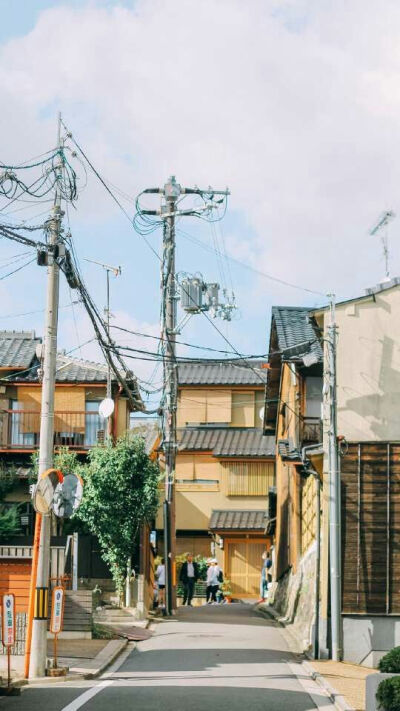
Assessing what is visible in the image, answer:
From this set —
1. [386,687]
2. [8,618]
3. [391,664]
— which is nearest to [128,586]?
[8,618]

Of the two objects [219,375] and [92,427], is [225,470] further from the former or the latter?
[92,427]

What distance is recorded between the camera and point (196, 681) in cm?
1770

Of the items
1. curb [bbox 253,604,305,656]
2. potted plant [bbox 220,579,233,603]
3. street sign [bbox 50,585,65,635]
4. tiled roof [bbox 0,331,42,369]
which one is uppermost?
tiled roof [bbox 0,331,42,369]

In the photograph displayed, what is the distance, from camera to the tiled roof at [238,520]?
51.3 m

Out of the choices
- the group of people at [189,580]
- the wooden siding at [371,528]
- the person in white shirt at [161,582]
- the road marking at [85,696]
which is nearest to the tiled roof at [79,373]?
Answer: the group of people at [189,580]

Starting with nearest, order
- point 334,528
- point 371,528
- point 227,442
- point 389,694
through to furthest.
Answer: point 389,694
point 334,528
point 371,528
point 227,442

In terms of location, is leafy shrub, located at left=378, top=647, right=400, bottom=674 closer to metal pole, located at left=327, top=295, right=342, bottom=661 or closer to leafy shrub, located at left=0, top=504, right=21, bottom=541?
metal pole, located at left=327, top=295, right=342, bottom=661

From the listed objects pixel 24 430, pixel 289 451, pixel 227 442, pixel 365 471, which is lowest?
pixel 365 471

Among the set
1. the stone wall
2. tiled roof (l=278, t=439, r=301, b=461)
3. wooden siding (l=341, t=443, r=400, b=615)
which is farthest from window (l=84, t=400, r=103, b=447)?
wooden siding (l=341, t=443, r=400, b=615)

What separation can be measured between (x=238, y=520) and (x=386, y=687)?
3871cm

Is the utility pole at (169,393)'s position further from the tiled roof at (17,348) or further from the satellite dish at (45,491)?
the satellite dish at (45,491)

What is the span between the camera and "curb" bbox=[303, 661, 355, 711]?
15.3 meters

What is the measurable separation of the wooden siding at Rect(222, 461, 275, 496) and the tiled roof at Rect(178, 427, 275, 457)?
726mm

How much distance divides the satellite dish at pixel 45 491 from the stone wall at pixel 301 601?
7722mm
